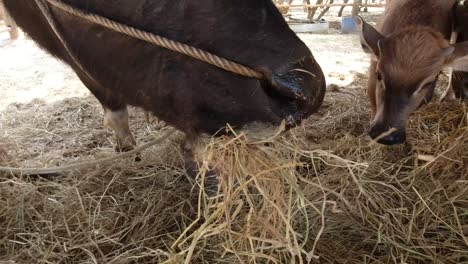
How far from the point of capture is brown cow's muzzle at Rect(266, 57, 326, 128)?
4.18ft

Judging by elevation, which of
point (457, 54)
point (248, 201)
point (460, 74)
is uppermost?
point (248, 201)

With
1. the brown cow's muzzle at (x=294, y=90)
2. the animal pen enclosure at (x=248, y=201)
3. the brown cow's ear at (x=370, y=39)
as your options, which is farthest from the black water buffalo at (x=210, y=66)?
the brown cow's ear at (x=370, y=39)

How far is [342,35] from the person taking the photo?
955 cm

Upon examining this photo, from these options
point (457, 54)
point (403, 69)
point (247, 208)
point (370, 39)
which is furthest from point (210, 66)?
point (457, 54)

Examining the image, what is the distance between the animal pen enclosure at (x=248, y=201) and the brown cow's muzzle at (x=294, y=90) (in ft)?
→ 0.40

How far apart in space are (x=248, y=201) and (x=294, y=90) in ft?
1.18

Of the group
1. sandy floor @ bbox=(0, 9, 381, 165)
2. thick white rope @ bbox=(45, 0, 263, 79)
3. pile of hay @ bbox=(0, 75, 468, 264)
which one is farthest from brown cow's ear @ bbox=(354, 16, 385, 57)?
thick white rope @ bbox=(45, 0, 263, 79)

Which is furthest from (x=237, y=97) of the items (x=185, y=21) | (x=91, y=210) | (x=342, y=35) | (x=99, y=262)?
(x=342, y=35)

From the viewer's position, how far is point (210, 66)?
1.32 metres

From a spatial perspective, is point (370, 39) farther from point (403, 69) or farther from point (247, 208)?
point (247, 208)

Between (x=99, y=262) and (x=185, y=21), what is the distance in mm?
1056

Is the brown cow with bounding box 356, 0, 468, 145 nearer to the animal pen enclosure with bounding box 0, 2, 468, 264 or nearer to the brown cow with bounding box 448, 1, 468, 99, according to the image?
the animal pen enclosure with bounding box 0, 2, 468, 264

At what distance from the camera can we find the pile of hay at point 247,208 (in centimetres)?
139

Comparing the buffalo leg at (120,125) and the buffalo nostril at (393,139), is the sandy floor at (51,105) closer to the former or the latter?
the buffalo leg at (120,125)
